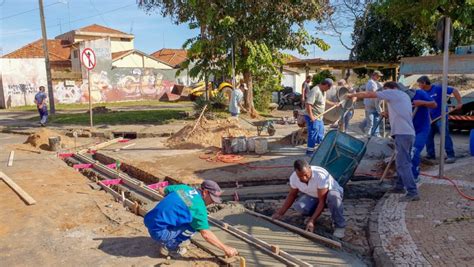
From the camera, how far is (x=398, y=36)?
2633 centimetres

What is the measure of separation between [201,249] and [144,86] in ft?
112

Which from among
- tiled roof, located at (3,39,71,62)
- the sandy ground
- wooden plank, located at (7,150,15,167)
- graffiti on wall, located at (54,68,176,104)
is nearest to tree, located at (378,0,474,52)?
the sandy ground

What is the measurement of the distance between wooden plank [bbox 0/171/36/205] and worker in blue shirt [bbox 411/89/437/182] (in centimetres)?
614

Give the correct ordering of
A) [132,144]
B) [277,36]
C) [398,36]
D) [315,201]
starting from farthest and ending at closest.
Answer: [398,36] → [277,36] → [132,144] → [315,201]

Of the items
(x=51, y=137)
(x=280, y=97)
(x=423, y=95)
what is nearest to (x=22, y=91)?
(x=280, y=97)

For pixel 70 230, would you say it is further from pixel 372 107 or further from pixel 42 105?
pixel 42 105

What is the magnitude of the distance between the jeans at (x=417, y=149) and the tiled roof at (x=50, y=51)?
124 ft

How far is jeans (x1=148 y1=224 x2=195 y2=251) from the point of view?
14.5ft

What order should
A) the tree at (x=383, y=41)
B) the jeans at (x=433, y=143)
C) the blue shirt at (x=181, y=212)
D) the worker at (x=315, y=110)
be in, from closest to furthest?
the blue shirt at (x=181, y=212) < the jeans at (x=433, y=143) < the worker at (x=315, y=110) < the tree at (x=383, y=41)

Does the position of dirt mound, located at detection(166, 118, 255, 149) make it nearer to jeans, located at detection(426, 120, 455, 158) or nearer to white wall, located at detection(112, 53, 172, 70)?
jeans, located at detection(426, 120, 455, 158)

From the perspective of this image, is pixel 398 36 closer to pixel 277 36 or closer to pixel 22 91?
pixel 277 36

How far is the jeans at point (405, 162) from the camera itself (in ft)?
19.7

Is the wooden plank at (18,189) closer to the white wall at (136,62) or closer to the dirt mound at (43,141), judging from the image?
the dirt mound at (43,141)

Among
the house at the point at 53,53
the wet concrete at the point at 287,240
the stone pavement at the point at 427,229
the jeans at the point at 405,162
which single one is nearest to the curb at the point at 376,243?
the stone pavement at the point at 427,229
